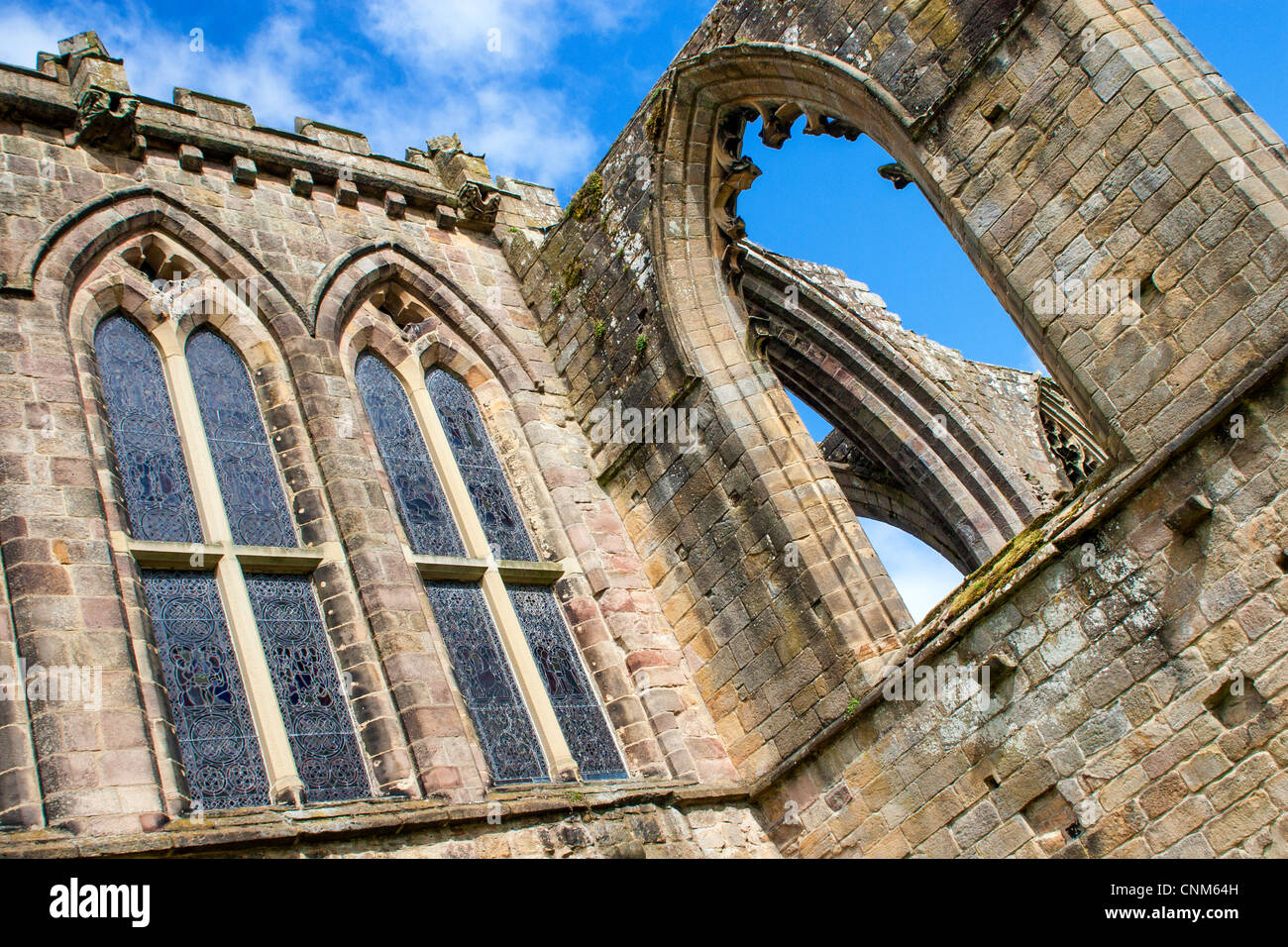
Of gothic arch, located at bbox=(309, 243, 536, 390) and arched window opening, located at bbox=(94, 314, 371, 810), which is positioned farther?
gothic arch, located at bbox=(309, 243, 536, 390)

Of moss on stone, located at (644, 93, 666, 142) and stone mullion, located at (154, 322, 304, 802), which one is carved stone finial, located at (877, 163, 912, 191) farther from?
stone mullion, located at (154, 322, 304, 802)

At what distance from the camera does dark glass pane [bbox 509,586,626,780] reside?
7.36 metres

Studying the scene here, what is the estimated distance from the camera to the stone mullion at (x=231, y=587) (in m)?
6.13

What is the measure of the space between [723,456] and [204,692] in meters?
3.69

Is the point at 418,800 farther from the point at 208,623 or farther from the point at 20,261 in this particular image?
the point at 20,261

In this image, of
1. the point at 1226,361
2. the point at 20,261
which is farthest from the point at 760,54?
the point at 20,261

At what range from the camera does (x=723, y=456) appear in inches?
317

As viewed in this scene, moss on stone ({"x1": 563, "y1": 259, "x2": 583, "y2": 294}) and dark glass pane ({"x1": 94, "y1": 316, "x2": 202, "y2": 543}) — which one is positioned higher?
moss on stone ({"x1": 563, "y1": 259, "x2": 583, "y2": 294})

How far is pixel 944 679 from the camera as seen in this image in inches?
262

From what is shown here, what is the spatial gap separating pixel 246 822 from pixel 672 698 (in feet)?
10.1

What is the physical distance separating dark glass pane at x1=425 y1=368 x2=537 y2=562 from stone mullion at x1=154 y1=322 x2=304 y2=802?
6.25 feet

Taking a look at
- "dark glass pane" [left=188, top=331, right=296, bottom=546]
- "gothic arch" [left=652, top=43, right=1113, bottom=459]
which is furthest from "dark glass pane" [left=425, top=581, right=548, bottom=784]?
"gothic arch" [left=652, top=43, right=1113, bottom=459]

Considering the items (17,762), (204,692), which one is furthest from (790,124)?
(17,762)
